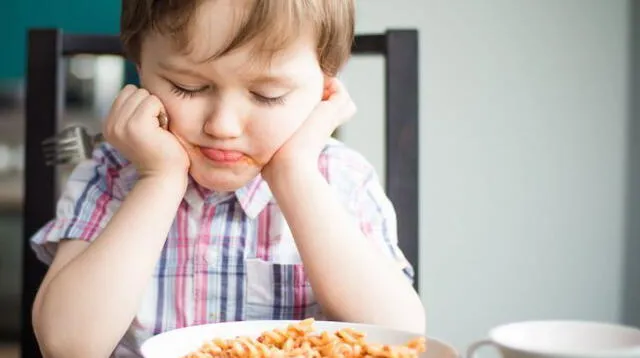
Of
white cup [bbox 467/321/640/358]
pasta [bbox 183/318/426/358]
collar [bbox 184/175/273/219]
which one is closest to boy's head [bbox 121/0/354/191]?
collar [bbox 184/175/273/219]

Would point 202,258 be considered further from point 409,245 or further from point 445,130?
point 445,130

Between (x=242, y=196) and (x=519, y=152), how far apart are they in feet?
3.15

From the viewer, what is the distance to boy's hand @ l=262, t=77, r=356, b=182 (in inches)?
33.9

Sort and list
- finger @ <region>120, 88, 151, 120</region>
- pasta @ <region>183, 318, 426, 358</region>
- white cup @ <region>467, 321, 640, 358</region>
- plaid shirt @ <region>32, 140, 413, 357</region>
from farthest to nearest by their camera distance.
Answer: plaid shirt @ <region>32, 140, 413, 357</region>, finger @ <region>120, 88, 151, 120</region>, pasta @ <region>183, 318, 426, 358</region>, white cup @ <region>467, 321, 640, 358</region>

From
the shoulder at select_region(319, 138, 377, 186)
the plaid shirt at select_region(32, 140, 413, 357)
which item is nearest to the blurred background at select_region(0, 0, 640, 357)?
the shoulder at select_region(319, 138, 377, 186)

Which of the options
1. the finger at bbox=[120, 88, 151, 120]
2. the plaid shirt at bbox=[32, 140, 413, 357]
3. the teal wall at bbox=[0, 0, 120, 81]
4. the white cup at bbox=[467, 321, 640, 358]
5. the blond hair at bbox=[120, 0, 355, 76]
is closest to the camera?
the white cup at bbox=[467, 321, 640, 358]

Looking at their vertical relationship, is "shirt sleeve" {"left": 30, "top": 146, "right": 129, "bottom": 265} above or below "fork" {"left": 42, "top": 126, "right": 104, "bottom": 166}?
below

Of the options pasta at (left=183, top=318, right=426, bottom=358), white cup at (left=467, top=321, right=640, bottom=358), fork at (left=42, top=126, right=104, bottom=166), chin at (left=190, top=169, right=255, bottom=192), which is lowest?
pasta at (left=183, top=318, right=426, bottom=358)

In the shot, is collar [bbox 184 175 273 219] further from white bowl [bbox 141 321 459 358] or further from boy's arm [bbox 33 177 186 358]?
white bowl [bbox 141 321 459 358]

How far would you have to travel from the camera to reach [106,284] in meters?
0.80

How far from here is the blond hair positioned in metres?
0.77

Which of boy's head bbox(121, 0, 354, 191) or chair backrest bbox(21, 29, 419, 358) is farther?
chair backrest bbox(21, 29, 419, 358)

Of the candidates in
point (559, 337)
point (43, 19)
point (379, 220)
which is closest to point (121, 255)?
point (379, 220)

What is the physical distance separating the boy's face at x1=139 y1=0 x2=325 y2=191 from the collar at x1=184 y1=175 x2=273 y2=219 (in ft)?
0.42
